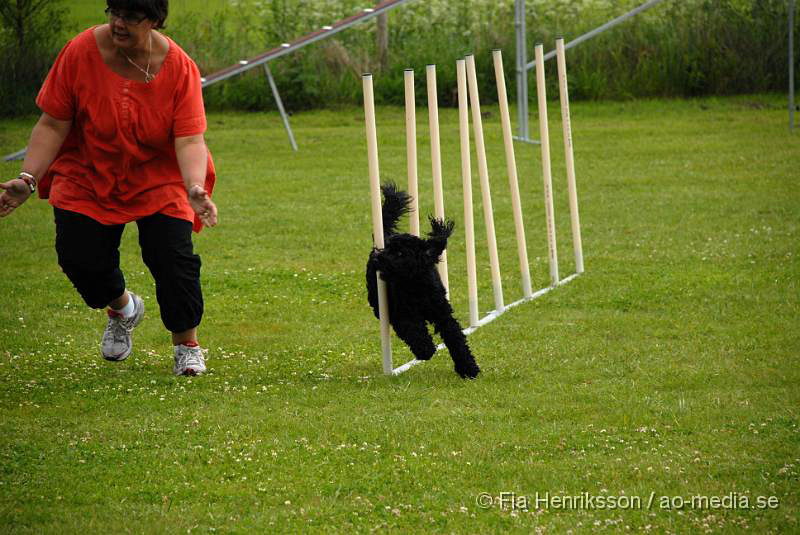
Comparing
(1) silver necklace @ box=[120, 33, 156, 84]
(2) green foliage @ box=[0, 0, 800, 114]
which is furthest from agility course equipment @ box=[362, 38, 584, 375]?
(2) green foliage @ box=[0, 0, 800, 114]

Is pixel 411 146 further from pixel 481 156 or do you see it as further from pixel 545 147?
pixel 545 147

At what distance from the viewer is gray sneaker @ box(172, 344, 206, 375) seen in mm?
6039

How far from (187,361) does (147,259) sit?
0.63 metres

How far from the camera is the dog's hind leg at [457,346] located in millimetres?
5797

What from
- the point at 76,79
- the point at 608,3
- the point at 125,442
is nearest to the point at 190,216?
the point at 76,79

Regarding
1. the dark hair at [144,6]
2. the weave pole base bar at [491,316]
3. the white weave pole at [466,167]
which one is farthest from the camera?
the white weave pole at [466,167]

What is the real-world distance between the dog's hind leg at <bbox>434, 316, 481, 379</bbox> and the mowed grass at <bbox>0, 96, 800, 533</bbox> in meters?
0.08

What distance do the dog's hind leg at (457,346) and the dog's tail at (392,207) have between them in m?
0.71

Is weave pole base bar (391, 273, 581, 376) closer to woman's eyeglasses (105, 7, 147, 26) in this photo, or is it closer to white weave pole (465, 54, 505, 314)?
white weave pole (465, 54, 505, 314)

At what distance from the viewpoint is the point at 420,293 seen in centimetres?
580

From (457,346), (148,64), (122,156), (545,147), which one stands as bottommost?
(457,346)

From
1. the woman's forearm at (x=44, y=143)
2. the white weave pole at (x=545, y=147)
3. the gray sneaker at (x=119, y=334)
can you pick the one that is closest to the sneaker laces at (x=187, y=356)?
the gray sneaker at (x=119, y=334)

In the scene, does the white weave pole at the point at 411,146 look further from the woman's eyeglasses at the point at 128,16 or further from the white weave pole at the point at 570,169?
the white weave pole at the point at 570,169


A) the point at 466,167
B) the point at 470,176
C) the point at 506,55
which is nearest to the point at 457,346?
the point at 466,167
